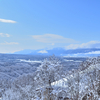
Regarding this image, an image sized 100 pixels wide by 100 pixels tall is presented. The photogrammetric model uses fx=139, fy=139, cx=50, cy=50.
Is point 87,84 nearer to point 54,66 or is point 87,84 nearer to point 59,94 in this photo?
point 59,94

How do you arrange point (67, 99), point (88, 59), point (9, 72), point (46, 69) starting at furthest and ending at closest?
point (9, 72) < point (88, 59) < point (67, 99) < point (46, 69)

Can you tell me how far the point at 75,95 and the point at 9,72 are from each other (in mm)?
78266

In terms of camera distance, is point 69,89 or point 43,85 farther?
point 69,89

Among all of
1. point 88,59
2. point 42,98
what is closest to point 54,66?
point 42,98

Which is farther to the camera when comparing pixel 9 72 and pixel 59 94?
pixel 9 72

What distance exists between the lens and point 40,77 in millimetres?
6918

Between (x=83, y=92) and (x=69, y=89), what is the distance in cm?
77

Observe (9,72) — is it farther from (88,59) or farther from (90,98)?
(90,98)

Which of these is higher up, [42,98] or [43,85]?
[43,85]

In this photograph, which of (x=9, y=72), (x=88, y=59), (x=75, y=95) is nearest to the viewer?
(x=75, y=95)

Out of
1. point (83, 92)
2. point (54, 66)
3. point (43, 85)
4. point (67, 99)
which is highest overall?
point (54, 66)

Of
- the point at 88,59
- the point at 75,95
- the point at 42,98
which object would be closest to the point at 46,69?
the point at 42,98

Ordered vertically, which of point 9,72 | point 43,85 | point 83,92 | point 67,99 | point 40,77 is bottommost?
point 9,72

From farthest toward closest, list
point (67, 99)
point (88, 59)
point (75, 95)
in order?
point (88, 59), point (67, 99), point (75, 95)
